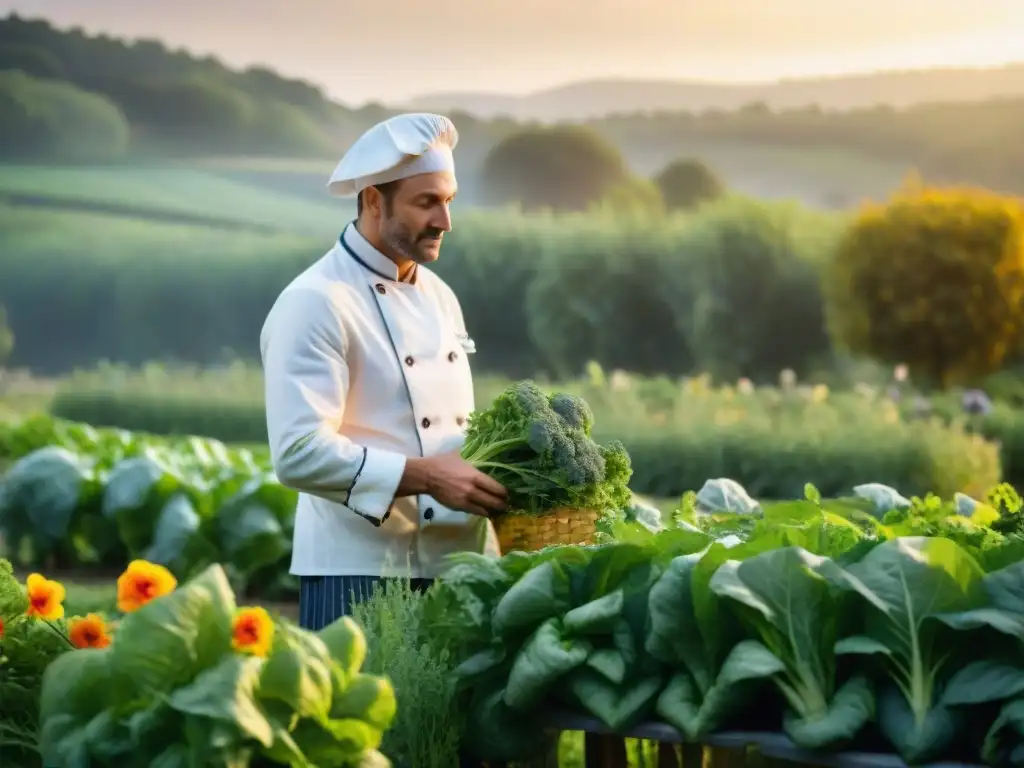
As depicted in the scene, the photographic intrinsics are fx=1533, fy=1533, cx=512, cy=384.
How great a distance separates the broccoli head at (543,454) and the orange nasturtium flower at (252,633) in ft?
3.28

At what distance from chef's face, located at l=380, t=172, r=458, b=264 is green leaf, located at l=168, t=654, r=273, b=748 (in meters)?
1.38

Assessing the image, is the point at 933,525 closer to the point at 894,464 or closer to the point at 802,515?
the point at 802,515

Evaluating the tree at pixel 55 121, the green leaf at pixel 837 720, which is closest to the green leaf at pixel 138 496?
the green leaf at pixel 837 720

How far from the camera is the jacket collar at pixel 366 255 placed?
361 cm

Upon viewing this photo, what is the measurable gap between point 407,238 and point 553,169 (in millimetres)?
24348

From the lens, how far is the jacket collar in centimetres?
361

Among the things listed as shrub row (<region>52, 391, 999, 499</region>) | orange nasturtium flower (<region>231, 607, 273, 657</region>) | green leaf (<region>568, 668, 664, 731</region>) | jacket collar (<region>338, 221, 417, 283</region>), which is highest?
jacket collar (<region>338, 221, 417, 283</region>)

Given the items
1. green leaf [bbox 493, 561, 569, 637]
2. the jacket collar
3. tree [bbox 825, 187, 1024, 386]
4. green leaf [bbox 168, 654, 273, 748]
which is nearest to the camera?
green leaf [bbox 168, 654, 273, 748]

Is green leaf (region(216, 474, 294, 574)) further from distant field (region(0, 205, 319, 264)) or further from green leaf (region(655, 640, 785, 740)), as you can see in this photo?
distant field (region(0, 205, 319, 264))

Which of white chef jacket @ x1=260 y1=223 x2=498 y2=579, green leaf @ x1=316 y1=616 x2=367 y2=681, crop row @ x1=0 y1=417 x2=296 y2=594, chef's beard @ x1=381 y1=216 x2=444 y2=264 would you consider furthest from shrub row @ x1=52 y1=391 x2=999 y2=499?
green leaf @ x1=316 y1=616 x2=367 y2=681

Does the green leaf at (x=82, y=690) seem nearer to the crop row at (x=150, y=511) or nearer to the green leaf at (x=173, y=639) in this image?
the green leaf at (x=173, y=639)

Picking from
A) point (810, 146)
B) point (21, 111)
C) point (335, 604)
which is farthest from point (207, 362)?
point (335, 604)

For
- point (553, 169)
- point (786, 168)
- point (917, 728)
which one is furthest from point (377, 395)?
point (786, 168)

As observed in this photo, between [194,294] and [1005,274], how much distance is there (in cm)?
1247
